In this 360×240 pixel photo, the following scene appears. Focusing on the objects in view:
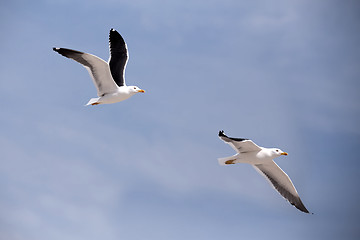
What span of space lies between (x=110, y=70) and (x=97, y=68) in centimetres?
127

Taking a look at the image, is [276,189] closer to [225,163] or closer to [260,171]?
[260,171]

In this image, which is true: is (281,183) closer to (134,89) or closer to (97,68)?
(134,89)

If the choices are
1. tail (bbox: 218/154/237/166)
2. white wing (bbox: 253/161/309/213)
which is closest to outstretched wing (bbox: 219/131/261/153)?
tail (bbox: 218/154/237/166)

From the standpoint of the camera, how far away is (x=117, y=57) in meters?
21.2

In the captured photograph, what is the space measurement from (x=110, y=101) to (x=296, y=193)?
24.9 ft

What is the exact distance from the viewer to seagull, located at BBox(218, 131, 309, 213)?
58.5ft

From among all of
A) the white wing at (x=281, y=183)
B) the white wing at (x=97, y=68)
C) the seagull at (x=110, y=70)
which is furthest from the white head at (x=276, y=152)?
the white wing at (x=97, y=68)

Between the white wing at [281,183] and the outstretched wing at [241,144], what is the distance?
1.58 meters

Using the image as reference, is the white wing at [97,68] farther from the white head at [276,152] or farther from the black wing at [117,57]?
the white head at [276,152]

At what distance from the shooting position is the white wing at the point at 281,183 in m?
19.5

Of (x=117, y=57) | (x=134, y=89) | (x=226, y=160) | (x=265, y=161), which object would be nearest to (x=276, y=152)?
(x=265, y=161)

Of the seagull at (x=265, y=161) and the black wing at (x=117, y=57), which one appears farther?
the black wing at (x=117, y=57)

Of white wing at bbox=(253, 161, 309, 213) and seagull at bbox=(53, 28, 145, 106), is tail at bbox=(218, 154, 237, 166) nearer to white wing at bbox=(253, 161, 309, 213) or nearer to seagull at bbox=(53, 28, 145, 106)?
white wing at bbox=(253, 161, 309, 213)

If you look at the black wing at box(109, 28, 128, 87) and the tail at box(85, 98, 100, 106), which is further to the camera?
the black wing at box(109, 28, 128, 87)
